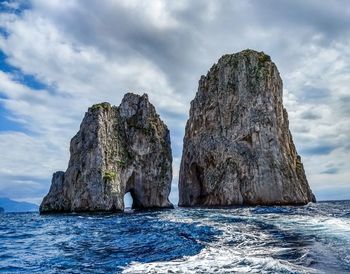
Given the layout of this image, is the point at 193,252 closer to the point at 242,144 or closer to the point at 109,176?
the point at 109,176

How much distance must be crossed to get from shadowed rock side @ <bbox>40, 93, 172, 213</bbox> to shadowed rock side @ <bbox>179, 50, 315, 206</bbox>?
403 inches

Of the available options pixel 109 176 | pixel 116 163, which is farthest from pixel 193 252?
pixel 116 163

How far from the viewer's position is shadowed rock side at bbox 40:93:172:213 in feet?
219

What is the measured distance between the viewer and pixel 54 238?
24547 mm

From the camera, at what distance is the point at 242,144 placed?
83.4m

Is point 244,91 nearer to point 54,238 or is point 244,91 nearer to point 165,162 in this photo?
point 165,162

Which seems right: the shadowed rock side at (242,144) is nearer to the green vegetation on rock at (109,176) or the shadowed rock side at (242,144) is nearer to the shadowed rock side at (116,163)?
the shadowed rock side at (116,163)

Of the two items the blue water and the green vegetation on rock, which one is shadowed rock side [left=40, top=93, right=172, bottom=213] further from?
the blue water

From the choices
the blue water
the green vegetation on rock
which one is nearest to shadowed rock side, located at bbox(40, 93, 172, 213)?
the green vegetation on rock

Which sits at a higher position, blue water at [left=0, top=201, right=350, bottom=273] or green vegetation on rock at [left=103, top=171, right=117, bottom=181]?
green vegetation on rock at [left=103, top=171, right=117, bottom=181]

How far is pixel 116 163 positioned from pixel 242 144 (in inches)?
1087

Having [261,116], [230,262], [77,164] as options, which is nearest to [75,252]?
[230,262]

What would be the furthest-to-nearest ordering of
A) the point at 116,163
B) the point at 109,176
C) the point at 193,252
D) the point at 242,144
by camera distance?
the point at 242,144 → the point at 116,163 → the point at 109,176 → the point at 193,252

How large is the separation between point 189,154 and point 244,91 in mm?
19979
